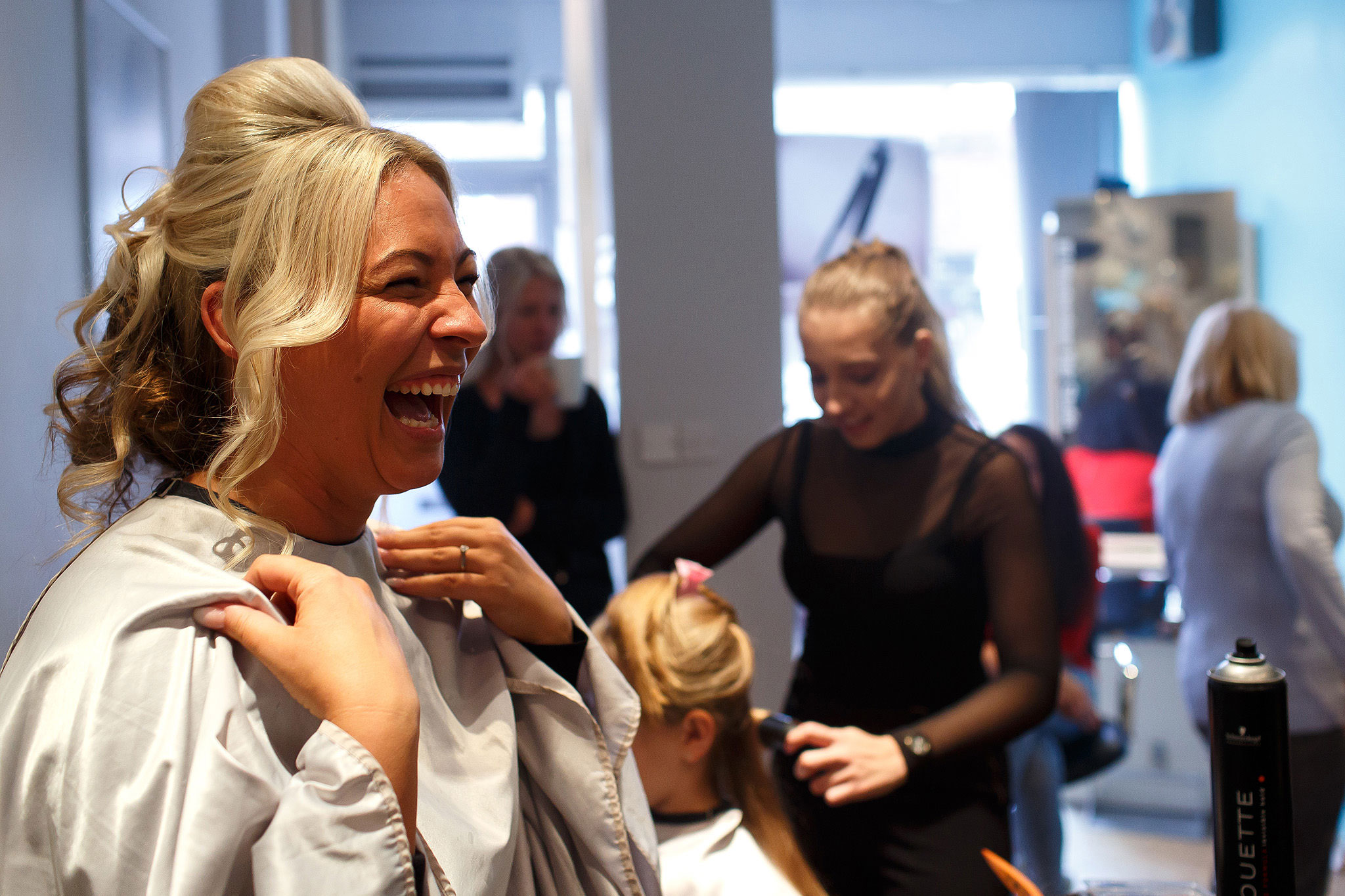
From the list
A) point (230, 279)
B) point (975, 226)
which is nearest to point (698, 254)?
point (230, 279)

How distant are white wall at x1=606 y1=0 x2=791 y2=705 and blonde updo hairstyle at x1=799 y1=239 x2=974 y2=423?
1271 mm

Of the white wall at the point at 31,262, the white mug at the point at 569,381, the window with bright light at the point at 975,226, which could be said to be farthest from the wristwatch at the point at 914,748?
the window with bright light at the point at 975,226

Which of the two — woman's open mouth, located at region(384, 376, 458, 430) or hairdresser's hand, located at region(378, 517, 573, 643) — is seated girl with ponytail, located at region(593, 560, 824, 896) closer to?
hairdresser's hand, located at region(378, 517, 573, 643)

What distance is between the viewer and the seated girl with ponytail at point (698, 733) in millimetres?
1485

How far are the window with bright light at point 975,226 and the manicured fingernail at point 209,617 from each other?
4587 mm

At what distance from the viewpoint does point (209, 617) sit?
2.50ft

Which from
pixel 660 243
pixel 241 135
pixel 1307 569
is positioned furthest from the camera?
pixel 660 243

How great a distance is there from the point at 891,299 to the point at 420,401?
1.01 m

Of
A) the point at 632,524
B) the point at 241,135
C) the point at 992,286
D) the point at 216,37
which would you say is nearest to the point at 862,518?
the point at 241,135

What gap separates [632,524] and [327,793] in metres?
2.42

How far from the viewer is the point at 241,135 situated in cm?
89

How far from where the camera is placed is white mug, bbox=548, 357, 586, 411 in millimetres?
2857

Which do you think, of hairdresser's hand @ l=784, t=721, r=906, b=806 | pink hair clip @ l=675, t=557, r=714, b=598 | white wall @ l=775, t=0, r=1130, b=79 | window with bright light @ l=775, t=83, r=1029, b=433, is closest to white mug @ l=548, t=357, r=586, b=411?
pink hair clip @ l=675, t=557, r=714, b=598

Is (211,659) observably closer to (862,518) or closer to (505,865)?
(505,865)
